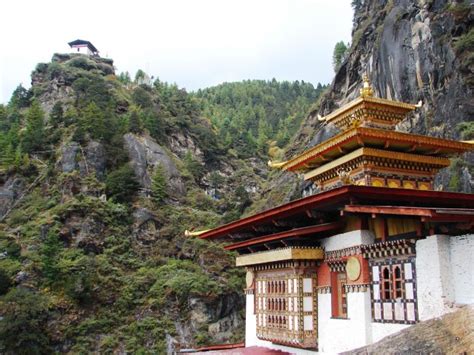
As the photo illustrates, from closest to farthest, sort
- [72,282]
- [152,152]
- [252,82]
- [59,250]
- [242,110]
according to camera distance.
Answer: [72,282]
[59,250]
[152,152]
[242,110]
[252,82]

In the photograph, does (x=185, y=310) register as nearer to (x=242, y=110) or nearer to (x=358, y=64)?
(x=358, y=64)

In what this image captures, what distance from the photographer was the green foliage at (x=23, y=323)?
95.0 ft

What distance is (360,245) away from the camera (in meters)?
10.6

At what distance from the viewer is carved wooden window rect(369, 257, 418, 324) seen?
30.5 feet

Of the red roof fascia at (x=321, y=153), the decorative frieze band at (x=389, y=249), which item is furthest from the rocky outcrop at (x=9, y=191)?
the decorative frieze band at (x=389, y=249)

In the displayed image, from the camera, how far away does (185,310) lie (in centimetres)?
3688

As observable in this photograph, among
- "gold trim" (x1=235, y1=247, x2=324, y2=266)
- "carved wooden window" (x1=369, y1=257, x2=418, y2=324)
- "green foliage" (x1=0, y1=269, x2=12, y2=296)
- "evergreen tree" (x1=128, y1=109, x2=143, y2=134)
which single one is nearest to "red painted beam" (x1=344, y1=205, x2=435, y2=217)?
"carved wooden window" (x1=369, y1=257, x2=418, y2=324)

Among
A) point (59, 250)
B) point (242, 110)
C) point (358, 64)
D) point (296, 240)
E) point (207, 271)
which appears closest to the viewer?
point (296, 240)

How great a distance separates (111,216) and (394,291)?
121 feet

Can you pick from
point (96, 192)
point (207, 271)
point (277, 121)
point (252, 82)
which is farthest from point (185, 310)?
point (252, 82)

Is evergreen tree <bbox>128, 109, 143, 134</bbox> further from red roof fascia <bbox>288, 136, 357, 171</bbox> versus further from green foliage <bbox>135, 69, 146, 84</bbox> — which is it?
red roof fascia <bbox>288, 136, 357, 171</bbox>

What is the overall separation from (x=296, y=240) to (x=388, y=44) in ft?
97.6

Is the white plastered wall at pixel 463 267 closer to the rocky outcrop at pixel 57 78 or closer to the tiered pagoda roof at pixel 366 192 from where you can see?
the tiered pagoda roof at pixel 366 192

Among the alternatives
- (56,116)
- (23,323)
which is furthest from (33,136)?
(23,323)
